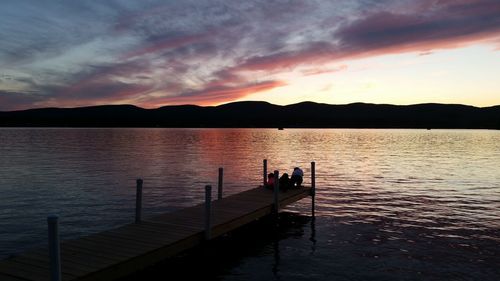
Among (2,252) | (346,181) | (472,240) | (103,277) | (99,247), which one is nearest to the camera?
(103,277)

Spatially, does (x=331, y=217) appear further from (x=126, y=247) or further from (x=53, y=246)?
(x=53, y=246)

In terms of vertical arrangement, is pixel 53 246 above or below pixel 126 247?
above

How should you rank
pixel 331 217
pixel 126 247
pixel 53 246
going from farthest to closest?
pixel 331 217 < pixel 126 247 < pixel 53 246

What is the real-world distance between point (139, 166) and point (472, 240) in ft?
131

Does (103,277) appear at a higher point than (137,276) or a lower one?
higher

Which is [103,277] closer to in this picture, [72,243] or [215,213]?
[72,243]

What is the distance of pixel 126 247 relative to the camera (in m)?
12.0

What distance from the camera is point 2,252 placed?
620 inches

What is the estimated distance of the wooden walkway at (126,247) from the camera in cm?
991

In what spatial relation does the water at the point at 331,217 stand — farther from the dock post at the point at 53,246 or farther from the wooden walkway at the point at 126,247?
the dock post at the point at 53,246

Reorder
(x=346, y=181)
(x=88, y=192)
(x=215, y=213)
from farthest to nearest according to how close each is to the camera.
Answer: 1. (x=346, y=181)
2. (x=88, y=192)
3. (x=215, y=213)

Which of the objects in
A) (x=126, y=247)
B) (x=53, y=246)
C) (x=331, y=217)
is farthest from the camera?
(x=331, y=217)

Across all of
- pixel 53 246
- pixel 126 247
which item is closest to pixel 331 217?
pixel 126 247

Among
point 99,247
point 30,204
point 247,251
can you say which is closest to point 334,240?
point 247,251
